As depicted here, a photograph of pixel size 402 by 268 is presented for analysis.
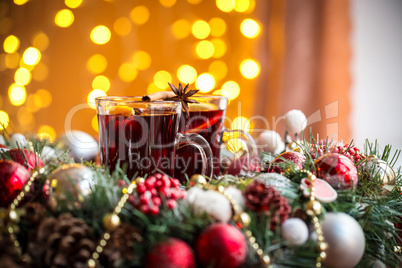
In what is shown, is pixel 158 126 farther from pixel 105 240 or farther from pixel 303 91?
pixel 303 91

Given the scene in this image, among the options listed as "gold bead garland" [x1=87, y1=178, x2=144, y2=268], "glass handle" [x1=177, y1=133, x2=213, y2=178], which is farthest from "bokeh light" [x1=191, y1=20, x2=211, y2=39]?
"gold bead garland" [x1=87, y1=178, x2=144, y2=268]

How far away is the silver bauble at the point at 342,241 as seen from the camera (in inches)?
21.5

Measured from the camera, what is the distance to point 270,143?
41.8 inches

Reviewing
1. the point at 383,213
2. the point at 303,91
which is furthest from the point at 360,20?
the point at 383,213

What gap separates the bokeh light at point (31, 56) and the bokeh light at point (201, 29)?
971 millimetres

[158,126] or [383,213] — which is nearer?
[383,213]

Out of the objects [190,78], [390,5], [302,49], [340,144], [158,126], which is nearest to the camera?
[158,126]

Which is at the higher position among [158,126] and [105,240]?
[158,126]

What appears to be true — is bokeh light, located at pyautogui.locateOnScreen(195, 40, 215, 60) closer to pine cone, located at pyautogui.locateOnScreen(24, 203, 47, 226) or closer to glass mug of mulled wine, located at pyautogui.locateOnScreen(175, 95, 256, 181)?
glass mug of mulled wine, located at pyautogui.locateOnScreen(175, 95, 256, 181)

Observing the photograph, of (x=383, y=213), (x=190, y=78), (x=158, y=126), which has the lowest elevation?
(x=383, y=213)

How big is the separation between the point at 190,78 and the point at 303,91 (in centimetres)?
73

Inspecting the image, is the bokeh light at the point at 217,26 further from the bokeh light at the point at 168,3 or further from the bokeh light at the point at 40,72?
the bokeh light at the point at 40,72

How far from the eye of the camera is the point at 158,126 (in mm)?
754

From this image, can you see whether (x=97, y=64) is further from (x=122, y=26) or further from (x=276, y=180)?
(x=276, y=180)
